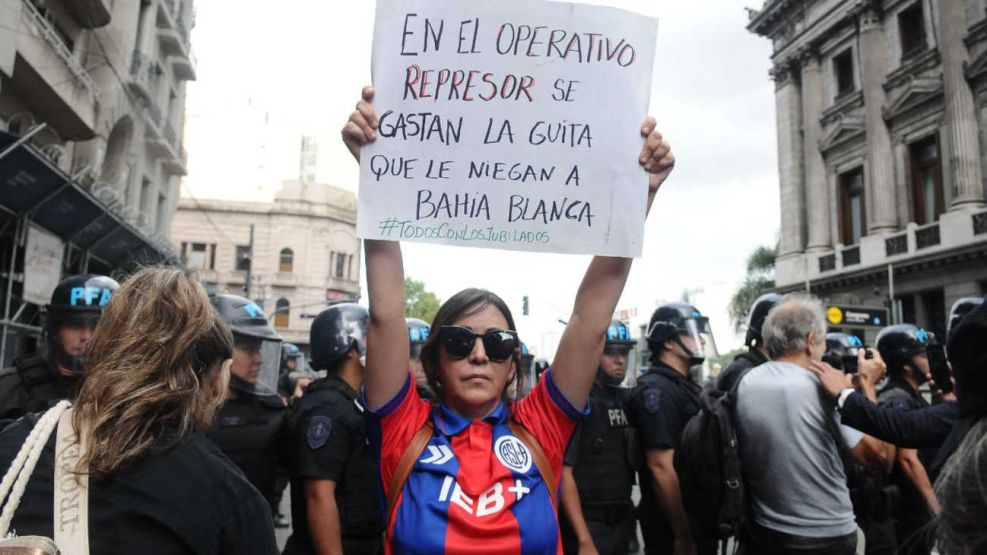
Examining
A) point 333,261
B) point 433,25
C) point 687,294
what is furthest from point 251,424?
point 687,294

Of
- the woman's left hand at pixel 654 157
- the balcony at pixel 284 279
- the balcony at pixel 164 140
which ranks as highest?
the balcony at pixel 164 140

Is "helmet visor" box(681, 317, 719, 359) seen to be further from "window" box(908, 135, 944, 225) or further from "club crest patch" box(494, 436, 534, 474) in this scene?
"window" box(908, 135, 944, 225)

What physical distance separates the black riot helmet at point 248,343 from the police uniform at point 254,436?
95 mm

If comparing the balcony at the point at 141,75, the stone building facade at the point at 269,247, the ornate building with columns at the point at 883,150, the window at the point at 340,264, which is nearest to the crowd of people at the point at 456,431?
Answer: the balcony at the point at 141,75

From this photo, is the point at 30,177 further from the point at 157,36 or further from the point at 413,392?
the point at 157,36

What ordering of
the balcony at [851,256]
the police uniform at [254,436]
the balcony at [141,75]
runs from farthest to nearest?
the balcony at [851,256]
the balcony at [141,75]
the police uniform at [254,436]

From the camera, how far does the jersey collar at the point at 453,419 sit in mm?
2299

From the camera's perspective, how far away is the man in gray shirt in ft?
10.7

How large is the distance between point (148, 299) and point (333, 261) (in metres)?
50.4

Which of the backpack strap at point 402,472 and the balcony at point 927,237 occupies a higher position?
the balcony at point 927,237

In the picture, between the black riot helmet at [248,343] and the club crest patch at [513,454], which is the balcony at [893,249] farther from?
the club crest patch at [513,454]

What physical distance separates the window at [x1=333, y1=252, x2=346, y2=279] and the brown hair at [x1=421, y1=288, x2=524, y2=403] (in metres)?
50.1

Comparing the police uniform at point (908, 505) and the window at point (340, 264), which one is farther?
the window at point (340, 264)

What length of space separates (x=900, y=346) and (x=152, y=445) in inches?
193
